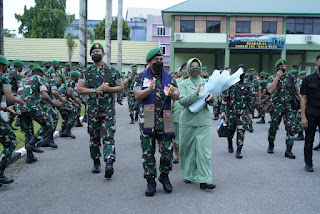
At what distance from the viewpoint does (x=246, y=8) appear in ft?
109

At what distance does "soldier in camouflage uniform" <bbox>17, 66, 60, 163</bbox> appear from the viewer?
658cm

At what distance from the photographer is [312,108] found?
Result: 6.05 metres

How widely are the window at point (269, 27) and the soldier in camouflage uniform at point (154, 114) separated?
31.4 metres

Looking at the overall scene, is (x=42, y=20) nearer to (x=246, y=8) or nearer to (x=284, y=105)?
(x=246, y=8)

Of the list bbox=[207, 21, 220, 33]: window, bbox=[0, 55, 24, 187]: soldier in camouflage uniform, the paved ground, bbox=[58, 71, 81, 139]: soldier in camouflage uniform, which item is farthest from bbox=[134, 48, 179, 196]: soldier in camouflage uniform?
bbox=[207, 21, 220, 33]: window

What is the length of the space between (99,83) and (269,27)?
1229 inches

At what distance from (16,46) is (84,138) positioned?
36.6m

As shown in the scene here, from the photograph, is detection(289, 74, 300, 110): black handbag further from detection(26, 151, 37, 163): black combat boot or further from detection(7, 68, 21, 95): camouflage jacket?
detection(7, 68, 21, 95): camouflage jacket

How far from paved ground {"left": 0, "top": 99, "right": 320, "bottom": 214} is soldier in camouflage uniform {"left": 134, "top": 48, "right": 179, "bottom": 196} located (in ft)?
1.45

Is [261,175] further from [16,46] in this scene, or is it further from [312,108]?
[16,46]

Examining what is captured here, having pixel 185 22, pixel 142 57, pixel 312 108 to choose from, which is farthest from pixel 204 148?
pixel 142 57

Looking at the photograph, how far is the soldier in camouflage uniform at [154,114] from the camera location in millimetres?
4633

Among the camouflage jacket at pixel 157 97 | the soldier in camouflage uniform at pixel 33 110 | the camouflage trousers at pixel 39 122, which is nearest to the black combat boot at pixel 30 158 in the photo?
the soldier in camouflage uniform at pixel 33 110

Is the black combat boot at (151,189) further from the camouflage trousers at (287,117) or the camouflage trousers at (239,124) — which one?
the camouflage trousers at (287,117)
